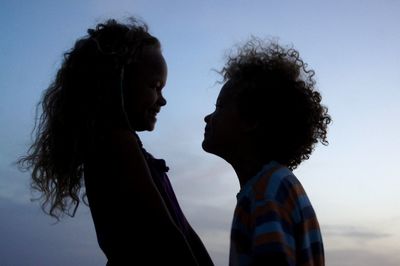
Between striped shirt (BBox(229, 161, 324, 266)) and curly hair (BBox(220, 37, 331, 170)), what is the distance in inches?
21.8

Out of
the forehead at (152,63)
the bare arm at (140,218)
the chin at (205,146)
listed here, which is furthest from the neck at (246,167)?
the bare arm at (140,218)

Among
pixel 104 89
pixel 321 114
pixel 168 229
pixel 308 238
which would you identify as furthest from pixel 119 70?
pixel 321 114

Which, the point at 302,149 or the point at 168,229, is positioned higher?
the point at 302,149

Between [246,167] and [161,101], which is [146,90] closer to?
[161,101]

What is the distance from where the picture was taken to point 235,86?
3.43 metres

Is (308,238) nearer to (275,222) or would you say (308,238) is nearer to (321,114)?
(275,222)

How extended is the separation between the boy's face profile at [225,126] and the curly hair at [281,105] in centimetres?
7

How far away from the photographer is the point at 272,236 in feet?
7.26

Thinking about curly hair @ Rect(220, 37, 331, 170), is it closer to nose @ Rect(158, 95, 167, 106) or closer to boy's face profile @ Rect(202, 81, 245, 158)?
boy's face profile @ Rect(202, 81, 245, 158)

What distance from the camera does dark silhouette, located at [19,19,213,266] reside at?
2.06 metres

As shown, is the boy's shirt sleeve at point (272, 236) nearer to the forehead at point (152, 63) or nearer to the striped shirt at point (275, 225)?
the striped shirt at point (275, 225)

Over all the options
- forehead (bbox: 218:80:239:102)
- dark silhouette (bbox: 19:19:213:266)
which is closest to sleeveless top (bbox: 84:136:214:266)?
dark silhouette (bbox: 19:19:213:266)

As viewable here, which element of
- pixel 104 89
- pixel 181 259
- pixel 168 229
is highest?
pixel 104 89

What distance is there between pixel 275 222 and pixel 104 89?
1.18 m
